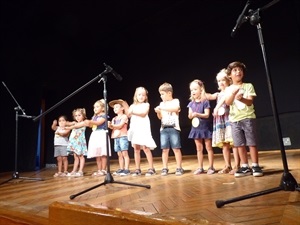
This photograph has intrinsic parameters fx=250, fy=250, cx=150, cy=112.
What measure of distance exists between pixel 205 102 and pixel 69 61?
5009 millimetres

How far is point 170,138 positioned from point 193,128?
0.99 ft

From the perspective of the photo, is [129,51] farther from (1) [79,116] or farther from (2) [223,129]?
(2) [223,129]

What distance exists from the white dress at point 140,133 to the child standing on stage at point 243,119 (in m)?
1.07

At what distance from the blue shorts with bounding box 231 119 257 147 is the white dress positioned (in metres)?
1.05

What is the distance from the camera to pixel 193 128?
293 cm

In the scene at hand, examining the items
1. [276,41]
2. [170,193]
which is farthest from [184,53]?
[170,193]

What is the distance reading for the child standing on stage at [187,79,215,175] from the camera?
2852 mm

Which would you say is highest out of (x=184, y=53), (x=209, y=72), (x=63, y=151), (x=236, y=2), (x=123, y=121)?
(x=236, y=2)

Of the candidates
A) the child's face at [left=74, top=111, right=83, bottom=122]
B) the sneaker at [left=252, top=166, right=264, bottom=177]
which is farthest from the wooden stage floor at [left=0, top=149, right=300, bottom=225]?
the child's face at [left=74, top=111, right=83, bottom=122]

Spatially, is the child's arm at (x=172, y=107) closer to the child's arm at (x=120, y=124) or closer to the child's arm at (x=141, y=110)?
the child's arm at (x=141, y=110)

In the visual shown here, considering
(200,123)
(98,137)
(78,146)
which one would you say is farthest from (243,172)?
(78,146)

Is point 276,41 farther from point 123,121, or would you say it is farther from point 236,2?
point 123,121

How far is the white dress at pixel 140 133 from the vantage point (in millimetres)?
3104

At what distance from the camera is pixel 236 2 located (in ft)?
18.8
